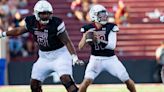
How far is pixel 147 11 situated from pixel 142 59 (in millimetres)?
2767

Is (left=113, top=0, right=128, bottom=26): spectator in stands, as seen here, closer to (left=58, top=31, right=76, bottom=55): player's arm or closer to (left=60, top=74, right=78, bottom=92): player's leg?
(left=58, top=31, right=76, bottom=55): player's arm

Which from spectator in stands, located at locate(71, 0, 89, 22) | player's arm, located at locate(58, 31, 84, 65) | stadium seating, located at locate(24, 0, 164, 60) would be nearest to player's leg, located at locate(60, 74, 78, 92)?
player's arm, located at locate(58, 31, 84, 65)

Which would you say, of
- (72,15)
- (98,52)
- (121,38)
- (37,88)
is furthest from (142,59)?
(37,88)

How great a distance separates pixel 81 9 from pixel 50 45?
11754mm

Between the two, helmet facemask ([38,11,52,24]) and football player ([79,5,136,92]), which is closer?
helmet facemask ([38,11,52,24])

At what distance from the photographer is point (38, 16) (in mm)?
10148

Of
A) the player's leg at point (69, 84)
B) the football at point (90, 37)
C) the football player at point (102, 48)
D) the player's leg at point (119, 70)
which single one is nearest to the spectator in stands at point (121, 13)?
the football player at point (102, 48)

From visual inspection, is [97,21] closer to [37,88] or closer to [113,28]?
[113,28]

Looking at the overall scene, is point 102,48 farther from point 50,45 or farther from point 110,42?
point 50,45

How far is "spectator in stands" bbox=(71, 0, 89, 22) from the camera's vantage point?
855 inches

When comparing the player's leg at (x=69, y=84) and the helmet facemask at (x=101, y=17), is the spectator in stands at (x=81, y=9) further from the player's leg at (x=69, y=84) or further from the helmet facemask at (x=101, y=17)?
the player's leg at (x=69, y=84)

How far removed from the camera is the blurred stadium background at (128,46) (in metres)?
20.0

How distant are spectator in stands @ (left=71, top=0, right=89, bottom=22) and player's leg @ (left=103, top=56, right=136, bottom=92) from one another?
10.2 m

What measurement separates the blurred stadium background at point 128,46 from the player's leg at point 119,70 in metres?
7.66
